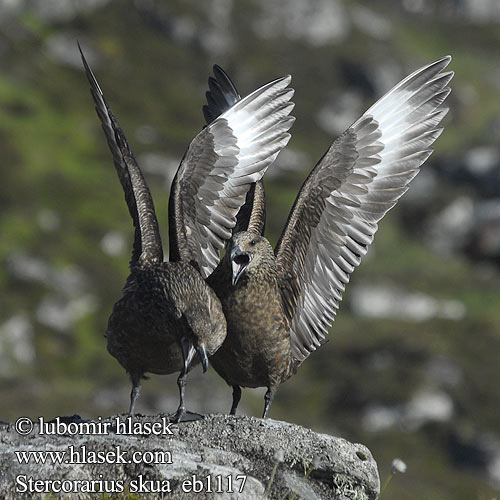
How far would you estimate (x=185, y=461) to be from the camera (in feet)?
28.6

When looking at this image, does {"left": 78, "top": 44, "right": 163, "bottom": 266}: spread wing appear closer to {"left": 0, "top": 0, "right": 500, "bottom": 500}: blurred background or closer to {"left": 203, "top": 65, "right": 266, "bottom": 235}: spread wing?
{"left": 203, "top": 65, "right": 266, "bottom": 235}: spread wing

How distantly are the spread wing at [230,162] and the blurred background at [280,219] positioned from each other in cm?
3859

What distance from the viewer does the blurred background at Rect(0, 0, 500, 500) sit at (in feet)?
228

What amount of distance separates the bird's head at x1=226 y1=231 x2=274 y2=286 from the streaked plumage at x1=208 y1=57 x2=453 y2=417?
1 centimetres

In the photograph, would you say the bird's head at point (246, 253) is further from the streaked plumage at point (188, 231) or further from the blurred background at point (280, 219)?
the blurred background at point (280, 219)

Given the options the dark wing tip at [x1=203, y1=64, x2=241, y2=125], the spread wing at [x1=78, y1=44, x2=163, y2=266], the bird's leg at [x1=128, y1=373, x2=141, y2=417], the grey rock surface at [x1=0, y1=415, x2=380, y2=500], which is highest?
the dark wing tip at [x1=203, y1=64, x2=241, y2=125]

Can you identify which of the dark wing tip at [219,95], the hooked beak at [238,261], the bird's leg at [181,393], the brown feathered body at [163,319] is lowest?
the bird's leg at [181,393]

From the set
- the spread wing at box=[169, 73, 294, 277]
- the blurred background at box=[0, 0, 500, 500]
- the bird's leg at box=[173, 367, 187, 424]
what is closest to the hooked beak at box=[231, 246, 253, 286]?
the bird's leg at box=[173, 367, 187, 424]

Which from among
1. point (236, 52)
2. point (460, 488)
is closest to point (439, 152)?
point (236, 52)

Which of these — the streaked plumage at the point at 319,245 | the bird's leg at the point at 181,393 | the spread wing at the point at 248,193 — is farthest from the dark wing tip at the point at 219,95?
the bird's leg at the point at 181,393

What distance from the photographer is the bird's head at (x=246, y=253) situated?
979 cm

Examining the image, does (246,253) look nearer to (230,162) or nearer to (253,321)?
(253,321)

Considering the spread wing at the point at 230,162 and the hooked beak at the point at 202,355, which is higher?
the spread wing at the point at 230,162

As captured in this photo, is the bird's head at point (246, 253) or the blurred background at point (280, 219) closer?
the bird's head at point (246, 253)
